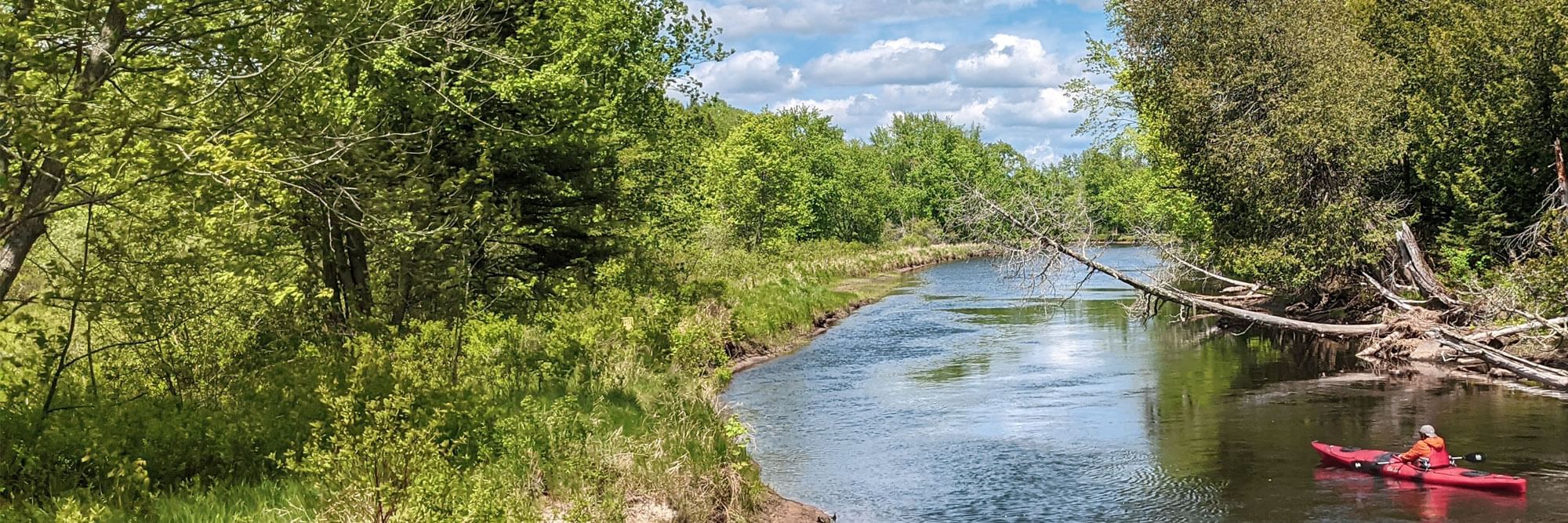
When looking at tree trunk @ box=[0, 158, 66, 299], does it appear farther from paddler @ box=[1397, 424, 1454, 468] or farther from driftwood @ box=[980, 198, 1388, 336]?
driftwood @ box=[980, 198, 1388, 336]

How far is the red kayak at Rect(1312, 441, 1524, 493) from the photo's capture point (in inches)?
658

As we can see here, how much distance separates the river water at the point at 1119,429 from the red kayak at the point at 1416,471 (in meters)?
0.22

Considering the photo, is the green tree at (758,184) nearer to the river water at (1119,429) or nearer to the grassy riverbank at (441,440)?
the river water at (1119,429)

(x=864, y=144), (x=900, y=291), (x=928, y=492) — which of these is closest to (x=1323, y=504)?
(x=928, y=492)

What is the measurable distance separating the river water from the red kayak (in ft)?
0.71

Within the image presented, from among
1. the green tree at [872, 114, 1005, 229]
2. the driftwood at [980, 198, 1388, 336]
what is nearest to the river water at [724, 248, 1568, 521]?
the driftwood at [980, 198, 1388, 336]

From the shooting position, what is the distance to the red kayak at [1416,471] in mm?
16719

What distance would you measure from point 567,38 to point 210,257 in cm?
959

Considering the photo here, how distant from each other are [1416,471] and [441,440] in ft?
47.0

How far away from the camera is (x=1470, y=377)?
85.0 feet

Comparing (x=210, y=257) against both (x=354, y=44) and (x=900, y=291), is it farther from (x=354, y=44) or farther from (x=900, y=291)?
(x=900, y=291)

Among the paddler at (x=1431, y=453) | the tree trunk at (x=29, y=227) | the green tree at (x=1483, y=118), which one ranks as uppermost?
the green tree at (x=1483, y=118)

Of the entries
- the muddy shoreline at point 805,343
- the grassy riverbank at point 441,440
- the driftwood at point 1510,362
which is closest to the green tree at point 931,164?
the muddy shoreline at point 805,343

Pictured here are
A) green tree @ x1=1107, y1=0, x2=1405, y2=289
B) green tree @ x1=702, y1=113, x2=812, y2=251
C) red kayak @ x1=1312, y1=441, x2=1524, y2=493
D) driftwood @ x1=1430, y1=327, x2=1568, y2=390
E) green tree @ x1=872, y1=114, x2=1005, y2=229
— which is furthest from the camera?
green tree @ x1=872, y1=114, x2=1005, y2=229
